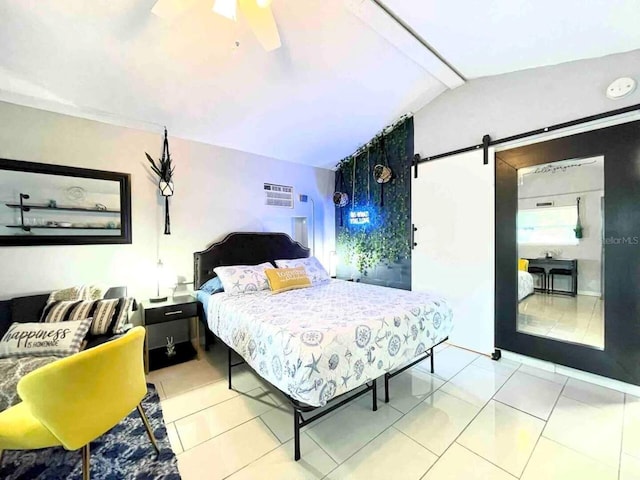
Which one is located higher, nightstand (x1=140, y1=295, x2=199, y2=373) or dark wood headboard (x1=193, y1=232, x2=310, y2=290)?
dark wood headboard (x1=193, y1=232, x2=310, y2=290)

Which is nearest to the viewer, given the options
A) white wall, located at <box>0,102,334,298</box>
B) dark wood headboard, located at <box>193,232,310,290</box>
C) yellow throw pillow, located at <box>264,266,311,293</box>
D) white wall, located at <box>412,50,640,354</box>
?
white wall, located at <box>412,50,640,354</box>

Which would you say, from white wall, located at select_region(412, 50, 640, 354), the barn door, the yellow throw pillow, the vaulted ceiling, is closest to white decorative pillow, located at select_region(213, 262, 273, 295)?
the yellow throw pillow

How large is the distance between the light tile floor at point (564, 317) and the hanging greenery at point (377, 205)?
57.7 inches

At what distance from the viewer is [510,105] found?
113 inches

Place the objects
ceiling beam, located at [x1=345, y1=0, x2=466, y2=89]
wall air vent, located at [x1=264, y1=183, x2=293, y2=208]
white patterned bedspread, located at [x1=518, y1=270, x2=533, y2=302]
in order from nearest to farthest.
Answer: ceiling beam, located at [x1=345, y1=0, x2=466, y2=89]
white patterned bedspread, located at [x1=518, y1=270, x2=533, y2=302]
wall air vent, located at [x1=264, y1=183, x2=293, y2=208]

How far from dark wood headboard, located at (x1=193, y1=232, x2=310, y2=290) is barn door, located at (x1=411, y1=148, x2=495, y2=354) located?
183 cm

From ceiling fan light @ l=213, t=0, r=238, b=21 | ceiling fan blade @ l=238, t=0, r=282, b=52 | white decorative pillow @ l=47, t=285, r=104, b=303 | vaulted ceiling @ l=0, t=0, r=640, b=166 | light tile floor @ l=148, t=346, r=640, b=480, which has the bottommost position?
light tile floor @ l=148, t=346, r=640, b=480

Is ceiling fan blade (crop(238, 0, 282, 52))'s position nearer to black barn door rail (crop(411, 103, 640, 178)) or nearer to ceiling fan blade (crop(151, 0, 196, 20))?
ceiling fan blade (crop(151, 0, 196, 20))

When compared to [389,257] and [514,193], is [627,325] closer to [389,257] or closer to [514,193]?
[514,193]

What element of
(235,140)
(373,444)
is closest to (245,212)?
(235,140)

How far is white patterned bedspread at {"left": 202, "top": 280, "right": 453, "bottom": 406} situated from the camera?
158cm

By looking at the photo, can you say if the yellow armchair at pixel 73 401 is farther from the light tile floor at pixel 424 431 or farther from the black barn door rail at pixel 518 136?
the black barn door rail at pixel 518 136

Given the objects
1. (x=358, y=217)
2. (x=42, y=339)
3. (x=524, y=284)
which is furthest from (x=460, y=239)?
(x=42, y=339)

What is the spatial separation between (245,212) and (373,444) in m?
3.02
